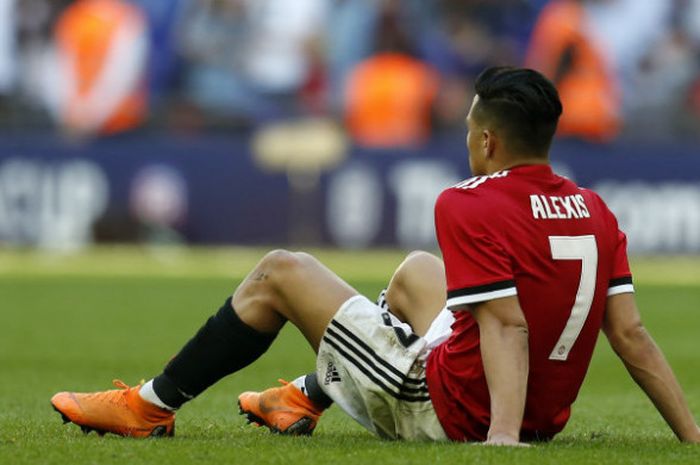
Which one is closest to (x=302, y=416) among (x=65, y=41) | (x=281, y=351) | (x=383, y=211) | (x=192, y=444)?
(x=192, y=444)

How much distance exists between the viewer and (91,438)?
518 cm

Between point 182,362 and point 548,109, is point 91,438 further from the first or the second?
point 548,109

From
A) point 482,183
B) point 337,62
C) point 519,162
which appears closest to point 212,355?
point 482,183

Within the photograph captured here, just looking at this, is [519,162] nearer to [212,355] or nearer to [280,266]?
[280,266]

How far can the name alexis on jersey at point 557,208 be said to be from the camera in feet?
15.7

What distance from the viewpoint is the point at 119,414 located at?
5.14 m

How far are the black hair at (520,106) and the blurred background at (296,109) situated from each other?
51.5 ft

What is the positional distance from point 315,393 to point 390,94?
53.3ft

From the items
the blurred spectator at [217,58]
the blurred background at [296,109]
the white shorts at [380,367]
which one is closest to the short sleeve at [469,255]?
the white shorts at [380,367]

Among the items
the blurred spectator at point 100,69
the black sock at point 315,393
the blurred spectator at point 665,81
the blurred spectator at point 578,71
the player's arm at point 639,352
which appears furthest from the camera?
the blurred spectator at point 100,69

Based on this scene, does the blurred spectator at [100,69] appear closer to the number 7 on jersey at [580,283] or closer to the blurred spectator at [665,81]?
the blurred spectator at [665,81]

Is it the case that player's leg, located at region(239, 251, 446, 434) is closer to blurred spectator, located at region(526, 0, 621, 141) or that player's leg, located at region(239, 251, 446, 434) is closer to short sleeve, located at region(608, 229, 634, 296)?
short sleeve, located at region(608, 229, 634, 296)

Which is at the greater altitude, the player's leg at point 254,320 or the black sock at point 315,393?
the player's leg at point 254,320

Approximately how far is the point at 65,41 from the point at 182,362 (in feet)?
58.2
